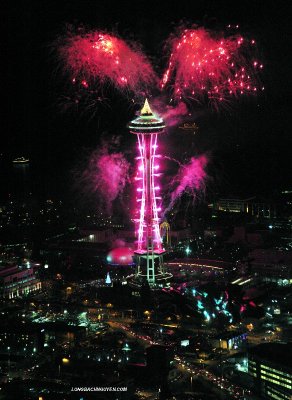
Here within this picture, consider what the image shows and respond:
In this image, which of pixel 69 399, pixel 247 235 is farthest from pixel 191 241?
pixel 69 399

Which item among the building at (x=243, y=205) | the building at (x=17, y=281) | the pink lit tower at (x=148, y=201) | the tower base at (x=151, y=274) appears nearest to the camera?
Result: the pink lit tower at (x=148, y=201)

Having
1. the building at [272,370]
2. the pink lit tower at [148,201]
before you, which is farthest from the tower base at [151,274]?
the building at [272,370]

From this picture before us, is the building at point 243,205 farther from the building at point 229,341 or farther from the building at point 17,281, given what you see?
the building at point 229,341

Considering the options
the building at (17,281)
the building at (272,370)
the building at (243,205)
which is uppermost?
the building at (243,205)

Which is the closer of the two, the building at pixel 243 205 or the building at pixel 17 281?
the building at pixel 17 281

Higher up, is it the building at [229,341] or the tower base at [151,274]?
the tower base at [151,274]

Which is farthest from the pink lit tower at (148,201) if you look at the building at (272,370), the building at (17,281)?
the building at (272,370)

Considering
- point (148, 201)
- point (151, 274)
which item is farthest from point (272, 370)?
point (148, 201)

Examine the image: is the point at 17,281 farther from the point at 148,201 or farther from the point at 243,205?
the point at 243,205

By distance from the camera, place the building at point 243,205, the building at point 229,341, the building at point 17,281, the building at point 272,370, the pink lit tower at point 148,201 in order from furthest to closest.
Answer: the building at point 243,205, the building at point 17,281, the pink lit tower at point 148,201, the building at point 229,341, the building at point 272,370
